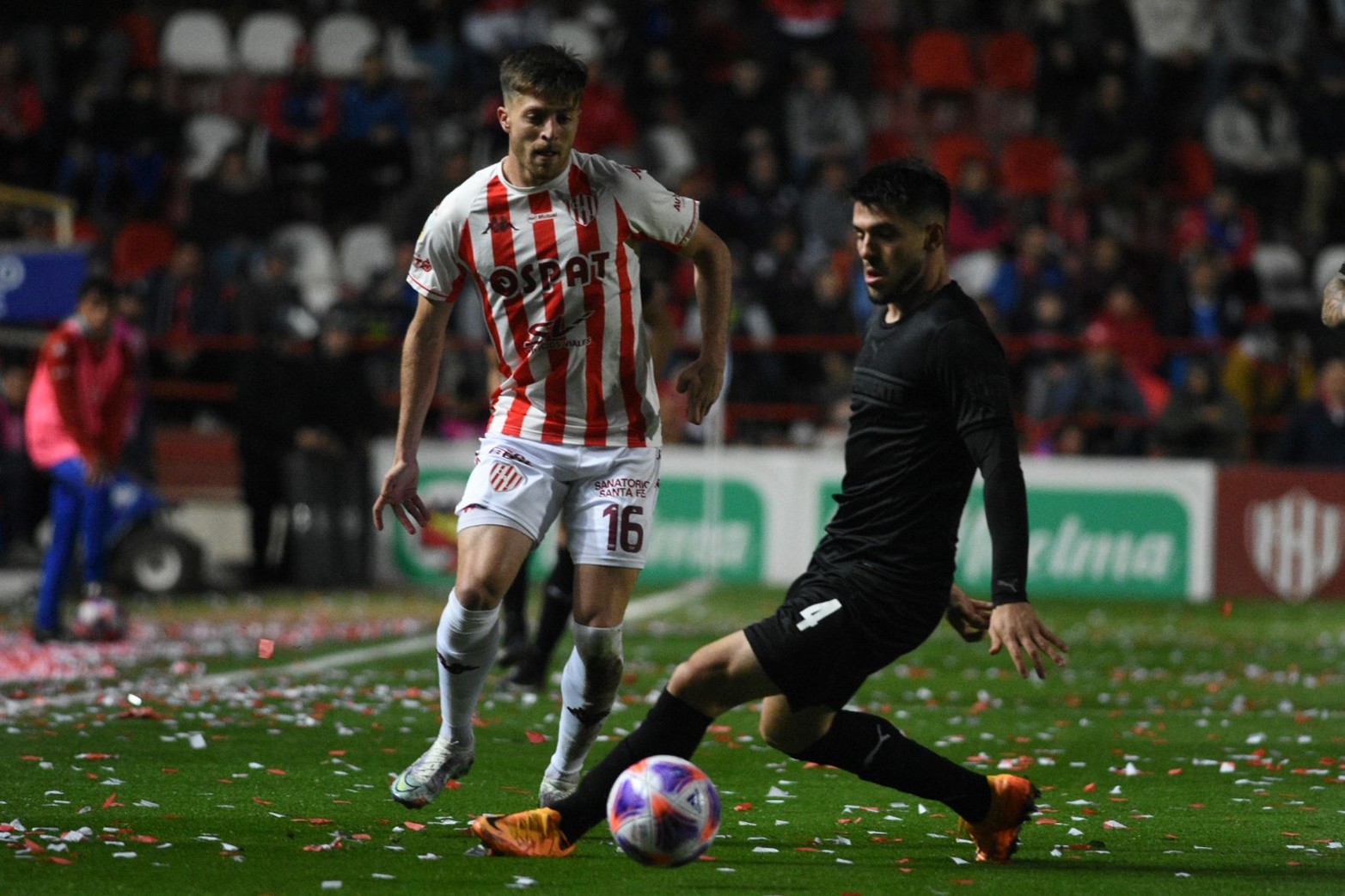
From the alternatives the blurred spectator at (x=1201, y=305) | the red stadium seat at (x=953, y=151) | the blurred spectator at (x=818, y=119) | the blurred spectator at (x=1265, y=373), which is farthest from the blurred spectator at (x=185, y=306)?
the blurred spectator at (x=1265, y=373)

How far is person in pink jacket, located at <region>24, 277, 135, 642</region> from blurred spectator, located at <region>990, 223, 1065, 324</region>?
8757mm

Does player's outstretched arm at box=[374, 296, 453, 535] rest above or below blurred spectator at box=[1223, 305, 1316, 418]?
below

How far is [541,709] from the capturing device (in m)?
8.54

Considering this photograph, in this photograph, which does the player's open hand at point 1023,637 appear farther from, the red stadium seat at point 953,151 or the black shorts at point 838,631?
the red stadium seat at point 953,151

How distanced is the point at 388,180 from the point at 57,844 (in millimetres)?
15016

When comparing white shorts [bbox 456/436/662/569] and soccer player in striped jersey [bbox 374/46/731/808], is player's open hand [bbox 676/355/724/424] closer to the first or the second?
soccer player in striped jersey [bbox 374/46/731/808]

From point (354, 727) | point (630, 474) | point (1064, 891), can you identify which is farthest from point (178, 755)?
point (1064, 891)

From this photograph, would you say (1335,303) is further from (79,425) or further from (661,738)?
(79,425)

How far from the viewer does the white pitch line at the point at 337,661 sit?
334 inches

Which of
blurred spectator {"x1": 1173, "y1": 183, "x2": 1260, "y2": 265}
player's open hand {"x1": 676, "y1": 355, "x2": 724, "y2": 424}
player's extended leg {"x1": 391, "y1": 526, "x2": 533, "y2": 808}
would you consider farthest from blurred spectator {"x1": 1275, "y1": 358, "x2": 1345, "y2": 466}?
player's extended leg {"x1": 391, "y1": 526, "x2": 533, "y2": 808}

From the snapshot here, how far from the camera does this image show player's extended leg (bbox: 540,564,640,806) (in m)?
5.57

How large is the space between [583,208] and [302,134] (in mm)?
14739

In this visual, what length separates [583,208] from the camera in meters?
5.59

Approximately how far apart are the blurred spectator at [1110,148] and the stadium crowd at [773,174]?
0.03m
